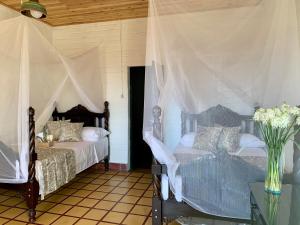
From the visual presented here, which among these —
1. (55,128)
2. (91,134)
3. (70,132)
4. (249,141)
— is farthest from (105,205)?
(249,141)

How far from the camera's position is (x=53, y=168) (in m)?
3.15

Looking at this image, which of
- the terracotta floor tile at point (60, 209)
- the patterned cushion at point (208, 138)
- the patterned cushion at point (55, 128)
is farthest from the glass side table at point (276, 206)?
the patterned cushion at point (55, 128)

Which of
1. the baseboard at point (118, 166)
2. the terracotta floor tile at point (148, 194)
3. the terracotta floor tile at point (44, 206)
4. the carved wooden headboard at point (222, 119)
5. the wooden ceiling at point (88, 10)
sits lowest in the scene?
the terracotta floor tile at point (44, 206)

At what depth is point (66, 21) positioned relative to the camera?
15.5 ft

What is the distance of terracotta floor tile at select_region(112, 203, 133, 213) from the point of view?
10.2 feet

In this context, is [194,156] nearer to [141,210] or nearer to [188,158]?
[188,158]

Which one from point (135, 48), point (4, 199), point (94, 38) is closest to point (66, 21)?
point (94, 38)

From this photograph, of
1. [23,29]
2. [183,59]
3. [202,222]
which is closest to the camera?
[183,59]

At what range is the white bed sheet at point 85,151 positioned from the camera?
380 cm

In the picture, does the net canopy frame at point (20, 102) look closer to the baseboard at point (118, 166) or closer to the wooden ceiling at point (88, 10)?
the wooden ceiling at point (88, 10)

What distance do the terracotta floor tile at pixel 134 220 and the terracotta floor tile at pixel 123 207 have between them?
18cm

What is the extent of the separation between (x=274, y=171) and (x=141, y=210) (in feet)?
6.19

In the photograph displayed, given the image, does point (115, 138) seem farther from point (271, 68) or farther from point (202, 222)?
point (271, 68)

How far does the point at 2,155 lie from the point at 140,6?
294 centimetres
